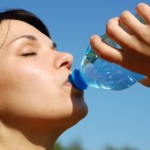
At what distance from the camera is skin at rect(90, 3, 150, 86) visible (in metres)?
1.71

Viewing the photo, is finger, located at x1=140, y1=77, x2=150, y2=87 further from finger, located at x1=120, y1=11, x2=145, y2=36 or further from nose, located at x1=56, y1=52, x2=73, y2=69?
finger, located at x1=120, y1=11, x2=145, y2=36

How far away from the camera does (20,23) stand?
9.30ft

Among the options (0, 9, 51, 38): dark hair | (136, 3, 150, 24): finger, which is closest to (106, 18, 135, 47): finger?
(136, 3, 150, 24): finger

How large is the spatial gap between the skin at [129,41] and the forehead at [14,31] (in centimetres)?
96

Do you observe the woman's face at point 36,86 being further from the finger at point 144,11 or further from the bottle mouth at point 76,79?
the finger at point 144,11

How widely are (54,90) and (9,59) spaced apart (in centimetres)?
42

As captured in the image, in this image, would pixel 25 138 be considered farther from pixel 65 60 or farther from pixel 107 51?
pixel 107 51

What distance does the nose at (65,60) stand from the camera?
2400 millimetres

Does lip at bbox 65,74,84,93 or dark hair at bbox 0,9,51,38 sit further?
dark hair at bbox 0,9,51,38

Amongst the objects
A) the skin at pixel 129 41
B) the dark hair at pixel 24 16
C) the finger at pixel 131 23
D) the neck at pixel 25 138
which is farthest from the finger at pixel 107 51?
the dark hair at pixel 24 16

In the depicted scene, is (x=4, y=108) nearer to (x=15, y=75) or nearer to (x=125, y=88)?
(x=15, y=75)

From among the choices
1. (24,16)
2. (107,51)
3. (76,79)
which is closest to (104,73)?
(76,79)

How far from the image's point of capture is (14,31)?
2707 millimetres

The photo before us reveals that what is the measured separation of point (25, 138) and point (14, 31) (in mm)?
770
